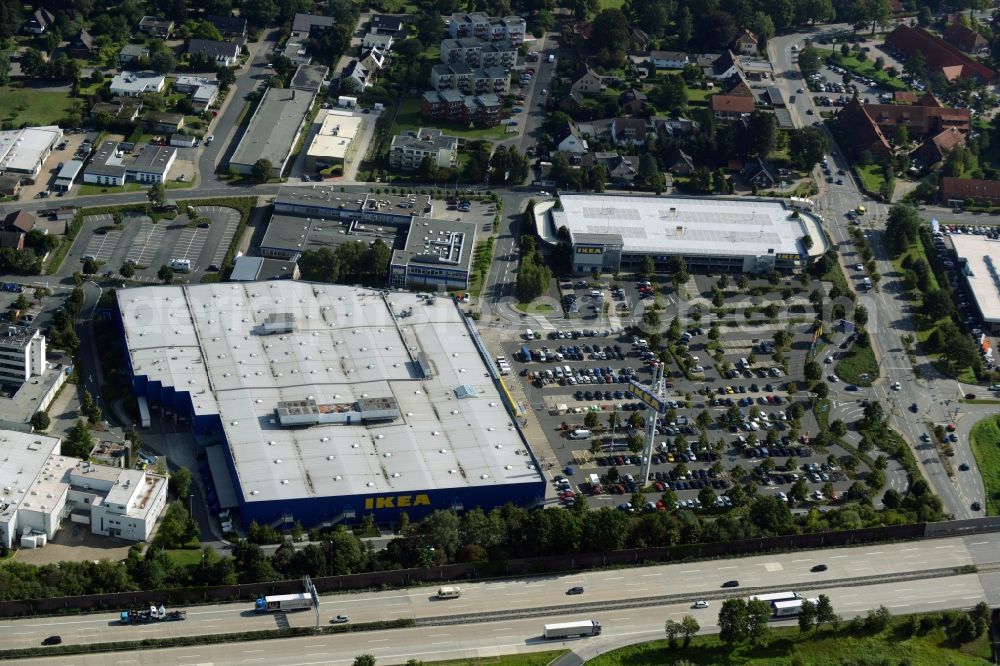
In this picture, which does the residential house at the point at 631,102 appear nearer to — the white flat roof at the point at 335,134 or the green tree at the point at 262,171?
the white flat roof at the point at 335,134

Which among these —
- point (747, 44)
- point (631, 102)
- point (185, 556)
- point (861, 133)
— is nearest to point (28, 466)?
point (185, 556)

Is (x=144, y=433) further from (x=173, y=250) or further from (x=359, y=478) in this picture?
(x=173, y=250)

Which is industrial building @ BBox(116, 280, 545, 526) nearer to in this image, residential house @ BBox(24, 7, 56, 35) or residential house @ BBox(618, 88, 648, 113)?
residential house @ BBox(618, 88, 648, 113)

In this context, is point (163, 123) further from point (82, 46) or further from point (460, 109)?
point (460, 109)

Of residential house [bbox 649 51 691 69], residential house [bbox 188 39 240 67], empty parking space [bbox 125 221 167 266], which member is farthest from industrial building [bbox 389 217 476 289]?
residential house [bbox 649 51 691 69]

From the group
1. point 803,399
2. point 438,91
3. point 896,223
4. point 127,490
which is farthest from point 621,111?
point 127,490

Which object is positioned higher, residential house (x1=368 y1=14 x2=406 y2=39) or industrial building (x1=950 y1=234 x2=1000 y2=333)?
residential house (x1=368 y1=14 x2=406 y2=39)
